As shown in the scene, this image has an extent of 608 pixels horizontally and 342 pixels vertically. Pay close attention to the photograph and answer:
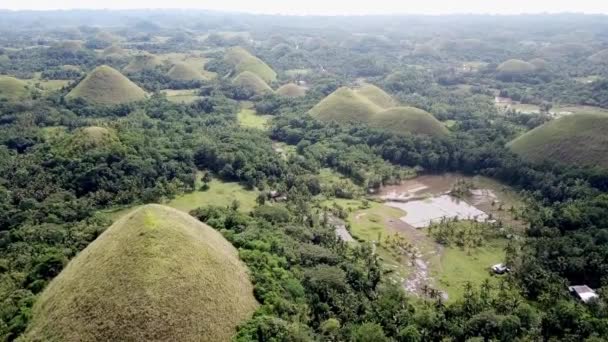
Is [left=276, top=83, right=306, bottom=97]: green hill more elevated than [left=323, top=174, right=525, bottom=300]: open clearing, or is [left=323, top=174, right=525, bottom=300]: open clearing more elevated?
[left=276, top=83, right=306, bottom=97]: green hill

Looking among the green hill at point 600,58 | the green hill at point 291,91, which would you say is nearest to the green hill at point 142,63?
the green hill at point 291,91

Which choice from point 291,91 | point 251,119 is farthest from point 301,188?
point 291,91

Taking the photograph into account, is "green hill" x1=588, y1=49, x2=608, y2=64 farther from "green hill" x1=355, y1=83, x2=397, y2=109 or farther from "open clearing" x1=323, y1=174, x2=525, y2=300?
"open clearing" x1=323, y1=174, x2=525, y2=300

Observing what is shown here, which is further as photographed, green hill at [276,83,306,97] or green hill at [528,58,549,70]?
green hill at [528,58,549,70]

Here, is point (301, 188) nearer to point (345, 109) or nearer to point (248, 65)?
point (345, 109)

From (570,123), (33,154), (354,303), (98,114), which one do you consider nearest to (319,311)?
(354,303)

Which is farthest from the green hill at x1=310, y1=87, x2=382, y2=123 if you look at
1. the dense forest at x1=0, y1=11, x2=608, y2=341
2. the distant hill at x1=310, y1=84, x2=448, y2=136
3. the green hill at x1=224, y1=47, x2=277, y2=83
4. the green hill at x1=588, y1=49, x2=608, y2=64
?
the green hill at x1=588, y1=49, x2=608, y2=64

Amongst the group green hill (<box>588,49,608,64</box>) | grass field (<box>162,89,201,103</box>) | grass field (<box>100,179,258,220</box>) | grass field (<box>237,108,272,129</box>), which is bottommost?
grass field (<box>237,108,272,129</box>)
